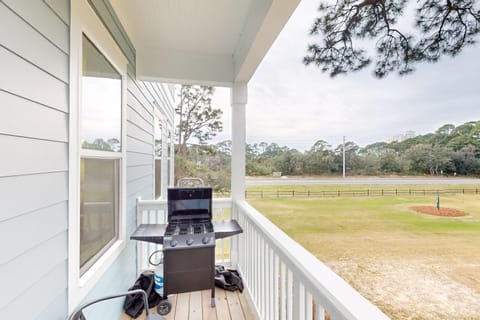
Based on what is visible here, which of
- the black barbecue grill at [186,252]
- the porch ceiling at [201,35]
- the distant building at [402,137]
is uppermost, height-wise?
the porch ceiling at [201,35]

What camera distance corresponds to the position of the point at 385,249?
92cm

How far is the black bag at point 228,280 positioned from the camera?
2.67 metres

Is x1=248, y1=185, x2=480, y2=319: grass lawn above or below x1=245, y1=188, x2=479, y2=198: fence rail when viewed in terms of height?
below

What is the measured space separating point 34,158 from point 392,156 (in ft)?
5.07

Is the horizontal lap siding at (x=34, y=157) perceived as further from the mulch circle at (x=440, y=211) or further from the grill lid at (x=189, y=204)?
the mulch circle at (x=440, y=211)

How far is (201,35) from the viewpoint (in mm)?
2703

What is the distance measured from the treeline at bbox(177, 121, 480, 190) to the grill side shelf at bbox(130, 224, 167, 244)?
A: 1109 millimetres

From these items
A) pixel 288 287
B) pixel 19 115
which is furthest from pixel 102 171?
pixel 288 287

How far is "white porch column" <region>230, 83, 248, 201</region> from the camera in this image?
3068 millimetres

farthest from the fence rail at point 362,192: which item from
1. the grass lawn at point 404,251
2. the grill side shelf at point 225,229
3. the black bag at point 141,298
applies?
the black bag at point 141,298

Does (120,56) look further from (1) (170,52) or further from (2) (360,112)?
(2) (360,112)

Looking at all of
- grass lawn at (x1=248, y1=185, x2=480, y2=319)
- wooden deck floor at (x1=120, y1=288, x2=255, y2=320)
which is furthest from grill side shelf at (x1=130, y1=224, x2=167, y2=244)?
grass lawn at (x1=248, y1=185, x2=480, y2=319)

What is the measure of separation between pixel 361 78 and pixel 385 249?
0.79 m

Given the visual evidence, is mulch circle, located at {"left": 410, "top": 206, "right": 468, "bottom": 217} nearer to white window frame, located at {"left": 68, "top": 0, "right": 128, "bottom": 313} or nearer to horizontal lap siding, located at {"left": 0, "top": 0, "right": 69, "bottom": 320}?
horizontal lap siding, located at {"left": 0, "top": 0, "right": 69, "bottom": 320}
